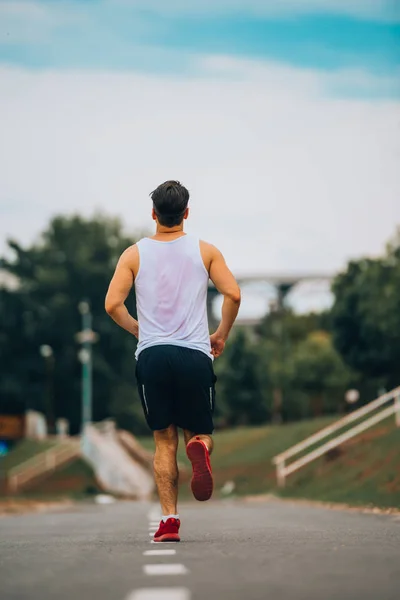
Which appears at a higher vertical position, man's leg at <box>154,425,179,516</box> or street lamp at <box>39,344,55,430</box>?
street lamp at <box>39,344,55,430</box>

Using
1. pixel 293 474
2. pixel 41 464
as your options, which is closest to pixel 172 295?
pixel 293 474

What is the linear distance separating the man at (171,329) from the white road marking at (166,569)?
7.11ft

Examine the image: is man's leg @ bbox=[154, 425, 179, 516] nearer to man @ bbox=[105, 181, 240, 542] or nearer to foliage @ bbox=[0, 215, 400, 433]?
man @ bbox=[105, 181, 240, 542]

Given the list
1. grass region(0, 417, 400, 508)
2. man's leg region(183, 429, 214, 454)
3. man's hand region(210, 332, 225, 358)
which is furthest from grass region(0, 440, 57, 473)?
man's leg region(183, 429, 214, 454)

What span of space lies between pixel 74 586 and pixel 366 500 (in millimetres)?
15618

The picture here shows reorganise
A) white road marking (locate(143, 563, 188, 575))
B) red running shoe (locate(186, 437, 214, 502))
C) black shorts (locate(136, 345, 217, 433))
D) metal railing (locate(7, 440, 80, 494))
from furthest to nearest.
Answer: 1. metal railing (locate(7, 440, 80, 494))
2. black shorts (locate(136, 345, 217, 433))
3. red running shoe (locate(186, 437, 214, 502))
4. white road marking (locate(143, 563, 188, 575))

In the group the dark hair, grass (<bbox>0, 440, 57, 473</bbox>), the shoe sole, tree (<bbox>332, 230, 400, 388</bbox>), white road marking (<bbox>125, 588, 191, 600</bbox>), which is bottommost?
white road marking (<bbox>125, 588, 191, 600</bbox>)

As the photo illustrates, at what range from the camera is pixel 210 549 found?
26.5 ft

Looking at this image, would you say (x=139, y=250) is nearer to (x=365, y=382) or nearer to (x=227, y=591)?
(x=227, y=591)

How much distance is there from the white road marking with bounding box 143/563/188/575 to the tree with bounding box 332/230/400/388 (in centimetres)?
5326

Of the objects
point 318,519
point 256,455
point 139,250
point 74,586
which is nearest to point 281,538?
point 139,250

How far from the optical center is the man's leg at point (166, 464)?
9.32m

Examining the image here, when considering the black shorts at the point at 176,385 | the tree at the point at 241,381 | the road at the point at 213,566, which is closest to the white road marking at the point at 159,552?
the road at the point at 213,566

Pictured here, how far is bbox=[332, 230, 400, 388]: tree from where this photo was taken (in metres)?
61.4
